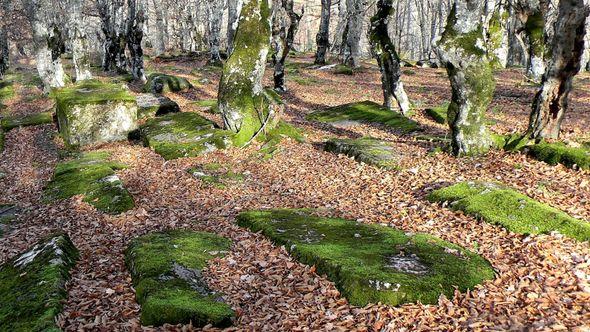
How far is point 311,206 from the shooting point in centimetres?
895

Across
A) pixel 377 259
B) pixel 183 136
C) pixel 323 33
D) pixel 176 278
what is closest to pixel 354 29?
pixel 323 33

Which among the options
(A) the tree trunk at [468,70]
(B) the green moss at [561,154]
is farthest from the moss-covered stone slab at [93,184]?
(B) the green moss at [561,154]

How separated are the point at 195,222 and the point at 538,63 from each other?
16.9 m

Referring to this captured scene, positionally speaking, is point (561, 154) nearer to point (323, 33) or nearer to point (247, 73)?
point (247, 73)

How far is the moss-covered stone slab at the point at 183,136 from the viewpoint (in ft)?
41.7

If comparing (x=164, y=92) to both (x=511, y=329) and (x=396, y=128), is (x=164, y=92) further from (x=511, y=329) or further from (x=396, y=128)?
(x=511, y=329)

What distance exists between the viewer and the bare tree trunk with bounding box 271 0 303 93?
2003cm

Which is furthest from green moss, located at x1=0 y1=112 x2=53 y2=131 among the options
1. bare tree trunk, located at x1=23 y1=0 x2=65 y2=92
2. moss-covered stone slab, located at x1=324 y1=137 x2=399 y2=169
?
moss-covered stone slab, located at x1=324 y1=137 x2=399 y2=169

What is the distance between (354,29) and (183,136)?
17.2 meters

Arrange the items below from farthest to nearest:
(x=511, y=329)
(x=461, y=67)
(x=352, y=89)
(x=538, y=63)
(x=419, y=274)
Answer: (x=352, y=89), (x=538, y=63), (x=461, y=67), (x=419, y=274), (x=511, y=329)

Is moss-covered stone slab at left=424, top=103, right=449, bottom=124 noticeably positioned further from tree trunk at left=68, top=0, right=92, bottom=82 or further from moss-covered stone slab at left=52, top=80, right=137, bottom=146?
tree trunk at left=68, top=0, right=92, bottom=82

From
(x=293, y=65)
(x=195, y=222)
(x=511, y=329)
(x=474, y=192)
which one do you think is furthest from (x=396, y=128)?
(x=293, y=65)

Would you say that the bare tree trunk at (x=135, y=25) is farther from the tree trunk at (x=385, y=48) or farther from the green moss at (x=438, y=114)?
the green moss at (x=438, y=114)

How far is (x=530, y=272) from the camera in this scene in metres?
5.46
